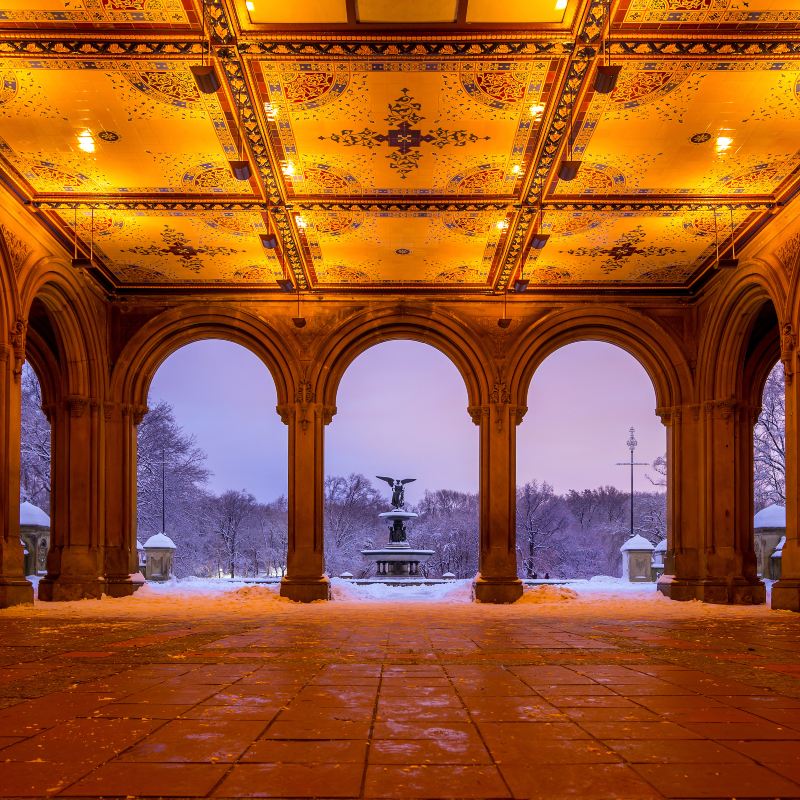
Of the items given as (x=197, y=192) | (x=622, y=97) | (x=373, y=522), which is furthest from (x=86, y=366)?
(x=373, y=522)

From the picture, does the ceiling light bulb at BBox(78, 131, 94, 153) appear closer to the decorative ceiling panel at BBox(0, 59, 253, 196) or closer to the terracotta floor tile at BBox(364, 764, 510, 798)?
the decorative ceiling panel at BBox(0, 59, 253, 196)

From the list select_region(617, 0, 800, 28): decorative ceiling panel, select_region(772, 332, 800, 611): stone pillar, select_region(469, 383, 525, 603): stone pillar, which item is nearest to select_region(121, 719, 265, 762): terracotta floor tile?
select_region(617, 0, 800, 28): decorative ceiling panel

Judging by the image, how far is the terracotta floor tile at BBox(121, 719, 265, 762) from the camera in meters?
3.30

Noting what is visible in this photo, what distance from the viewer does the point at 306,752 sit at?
3373mm

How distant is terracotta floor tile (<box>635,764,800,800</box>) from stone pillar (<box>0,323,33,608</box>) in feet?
35.4

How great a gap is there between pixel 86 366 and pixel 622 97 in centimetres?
1078

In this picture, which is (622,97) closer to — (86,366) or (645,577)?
(86,366)

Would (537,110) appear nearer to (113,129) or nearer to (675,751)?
(113,129)

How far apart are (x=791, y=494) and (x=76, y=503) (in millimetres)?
11922

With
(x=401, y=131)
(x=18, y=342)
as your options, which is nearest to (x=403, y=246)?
(x=401, y=131)

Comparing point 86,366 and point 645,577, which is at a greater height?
point 86,366

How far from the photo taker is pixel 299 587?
16.1 meters

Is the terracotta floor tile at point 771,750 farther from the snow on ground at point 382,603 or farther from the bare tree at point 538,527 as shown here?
the bare tree at point 538,527

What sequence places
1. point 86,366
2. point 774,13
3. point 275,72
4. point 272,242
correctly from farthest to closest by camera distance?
point 86,366, point 272,242, point 275,72, point 774,13
